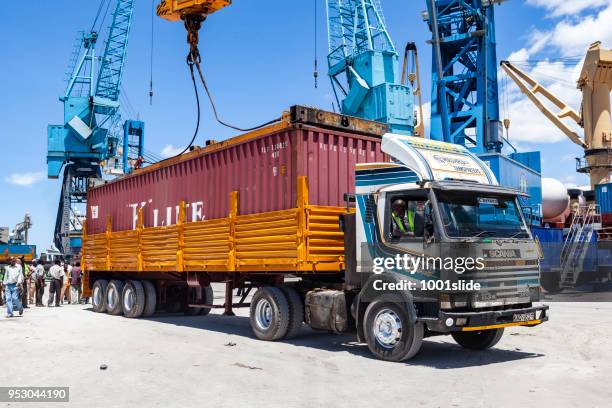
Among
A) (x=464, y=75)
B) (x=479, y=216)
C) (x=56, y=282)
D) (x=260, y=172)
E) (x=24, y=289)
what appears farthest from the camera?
(x=464, y=75)

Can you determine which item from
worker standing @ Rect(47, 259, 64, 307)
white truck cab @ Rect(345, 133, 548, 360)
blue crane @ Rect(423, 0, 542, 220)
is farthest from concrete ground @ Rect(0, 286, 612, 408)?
blue crane @ Rect(423, 0, 542, 220)

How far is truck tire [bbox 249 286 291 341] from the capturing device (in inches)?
432

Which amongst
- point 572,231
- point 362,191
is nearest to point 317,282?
point 362,191

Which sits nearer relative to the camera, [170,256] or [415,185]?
[415,185]

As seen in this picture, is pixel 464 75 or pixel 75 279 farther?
pixel 464 75

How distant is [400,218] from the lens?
889 centimetres

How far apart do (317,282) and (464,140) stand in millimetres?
23920

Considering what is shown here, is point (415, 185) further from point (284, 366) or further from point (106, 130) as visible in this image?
point (106, 130)

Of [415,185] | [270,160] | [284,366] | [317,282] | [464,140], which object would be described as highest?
[464,140]

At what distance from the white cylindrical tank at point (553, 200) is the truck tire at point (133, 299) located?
17.9 metres

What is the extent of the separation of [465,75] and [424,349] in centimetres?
2545

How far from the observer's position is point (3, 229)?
41719mm

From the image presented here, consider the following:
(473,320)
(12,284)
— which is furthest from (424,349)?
(12,284)

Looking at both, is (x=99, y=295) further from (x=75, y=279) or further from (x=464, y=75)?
(x=464, y=75)
